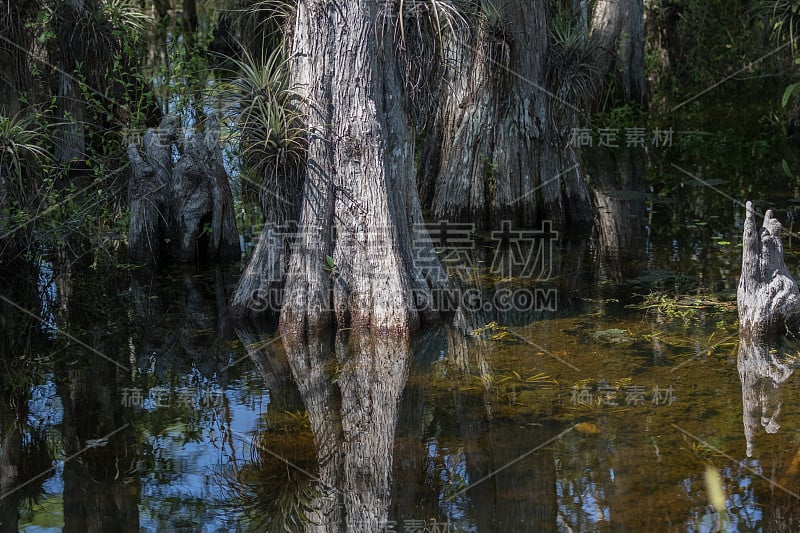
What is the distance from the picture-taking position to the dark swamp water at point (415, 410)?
5273mm

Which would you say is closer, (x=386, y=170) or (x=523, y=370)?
(x=523, y=370)

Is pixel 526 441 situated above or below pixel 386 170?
below

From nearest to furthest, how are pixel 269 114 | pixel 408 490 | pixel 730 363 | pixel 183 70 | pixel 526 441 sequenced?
pixel 408 490 → pixel 526 441 → pixel 730 363 → pixel 269 114 → pixel 183 70

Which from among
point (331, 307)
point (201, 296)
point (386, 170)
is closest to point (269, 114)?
point (386, 170)

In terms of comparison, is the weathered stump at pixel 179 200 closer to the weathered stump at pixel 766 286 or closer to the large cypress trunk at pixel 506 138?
the large cypress trunk at pixel 506 138

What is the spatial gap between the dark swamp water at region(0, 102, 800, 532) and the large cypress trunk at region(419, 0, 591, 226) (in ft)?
3.99

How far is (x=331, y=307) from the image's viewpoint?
26.3 feet

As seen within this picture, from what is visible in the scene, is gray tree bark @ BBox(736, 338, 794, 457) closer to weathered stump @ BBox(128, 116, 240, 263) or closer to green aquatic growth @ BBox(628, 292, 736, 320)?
green aquatic growth @ BBox(628, 292, 736, 320)

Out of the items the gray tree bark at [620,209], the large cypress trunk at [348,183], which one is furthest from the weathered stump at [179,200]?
the gray tree bark at [620,209]

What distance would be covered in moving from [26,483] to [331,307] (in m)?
3.00

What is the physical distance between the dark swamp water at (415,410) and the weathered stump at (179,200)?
0.30 m

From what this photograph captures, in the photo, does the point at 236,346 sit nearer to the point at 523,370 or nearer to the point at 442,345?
the point at 442,345

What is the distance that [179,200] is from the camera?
389 inches

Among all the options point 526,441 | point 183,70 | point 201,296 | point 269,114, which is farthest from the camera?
point 183,70
